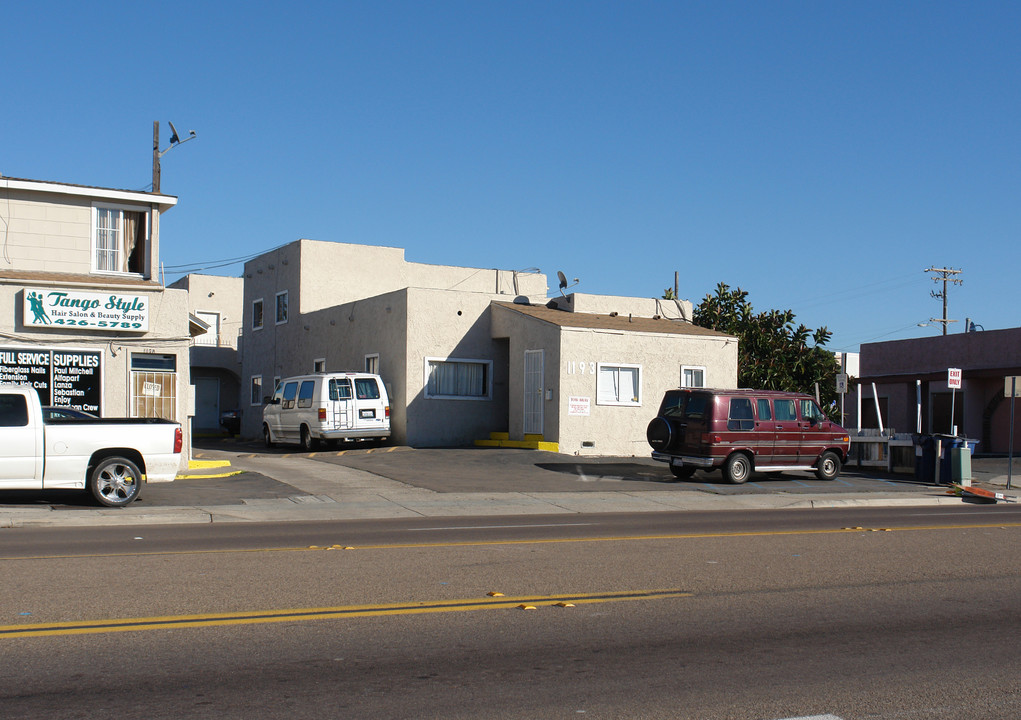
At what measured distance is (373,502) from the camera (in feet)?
57.7

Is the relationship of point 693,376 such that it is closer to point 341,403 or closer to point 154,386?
point 341,403

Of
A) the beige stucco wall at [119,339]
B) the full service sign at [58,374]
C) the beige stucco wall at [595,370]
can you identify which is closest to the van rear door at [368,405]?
the beige stucco wall at [595,370]

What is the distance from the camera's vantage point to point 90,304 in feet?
65.4

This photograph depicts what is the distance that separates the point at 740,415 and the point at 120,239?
552 inches

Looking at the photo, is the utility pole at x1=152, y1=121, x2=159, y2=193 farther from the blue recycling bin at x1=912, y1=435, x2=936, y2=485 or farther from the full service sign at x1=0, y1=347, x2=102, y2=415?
the blue recycling bin at x1=912, y1=435, x2=936, y2=485

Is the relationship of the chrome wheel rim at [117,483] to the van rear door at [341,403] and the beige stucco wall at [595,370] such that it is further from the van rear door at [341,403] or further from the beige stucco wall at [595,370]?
the beige stucco wall at [595,370]

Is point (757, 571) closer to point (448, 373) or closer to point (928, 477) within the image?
point (928, 477)

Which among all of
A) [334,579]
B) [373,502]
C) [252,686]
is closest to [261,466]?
[373,502]

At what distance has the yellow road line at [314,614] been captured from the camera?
7055 millimetres

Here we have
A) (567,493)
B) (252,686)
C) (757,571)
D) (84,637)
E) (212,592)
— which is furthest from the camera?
(567,493)

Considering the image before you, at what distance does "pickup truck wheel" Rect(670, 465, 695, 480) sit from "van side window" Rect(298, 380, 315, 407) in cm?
1051

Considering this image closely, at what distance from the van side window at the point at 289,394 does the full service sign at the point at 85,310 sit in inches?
319

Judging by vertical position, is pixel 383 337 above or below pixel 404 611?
above

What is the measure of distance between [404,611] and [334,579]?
61.5 inches
